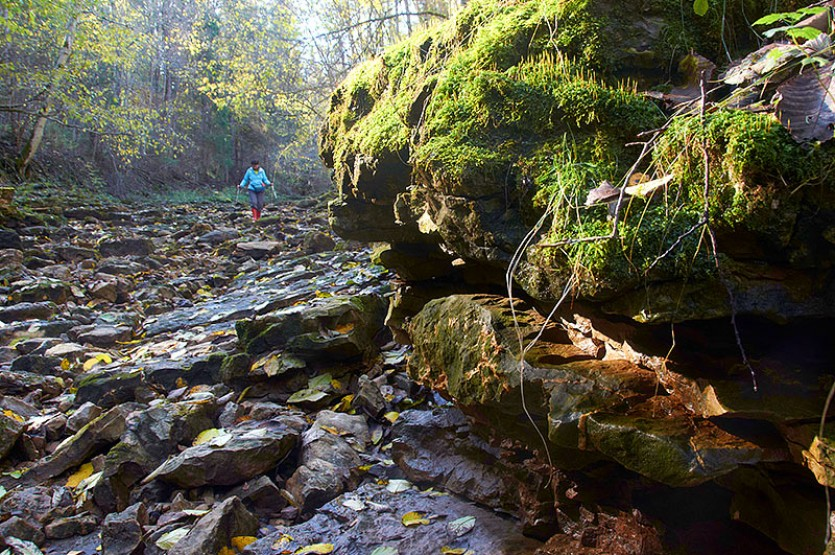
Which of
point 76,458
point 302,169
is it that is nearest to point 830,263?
point 76,458

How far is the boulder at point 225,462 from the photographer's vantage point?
3520 mm

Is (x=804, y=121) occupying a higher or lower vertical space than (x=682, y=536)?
higher

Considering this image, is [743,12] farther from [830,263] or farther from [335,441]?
[335,441]

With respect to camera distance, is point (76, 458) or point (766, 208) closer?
point (766, 208)

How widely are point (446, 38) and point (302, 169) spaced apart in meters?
24.6

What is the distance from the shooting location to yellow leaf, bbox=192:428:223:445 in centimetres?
404

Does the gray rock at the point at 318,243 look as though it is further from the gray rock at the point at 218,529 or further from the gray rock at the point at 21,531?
the gray rock at the point at 218,529

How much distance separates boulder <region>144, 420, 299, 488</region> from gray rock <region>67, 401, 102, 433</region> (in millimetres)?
1281

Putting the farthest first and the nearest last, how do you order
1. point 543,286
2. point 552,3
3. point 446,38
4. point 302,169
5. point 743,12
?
1. point 302,169
2. point 446,38
3. point 552,3
4. point 743,12
5. point 543,286

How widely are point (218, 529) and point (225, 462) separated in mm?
611

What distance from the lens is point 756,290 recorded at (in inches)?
73.1

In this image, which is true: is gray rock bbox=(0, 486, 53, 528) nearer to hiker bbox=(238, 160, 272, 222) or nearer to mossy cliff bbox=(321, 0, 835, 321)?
mossy cliff bbox=(321, 0, 835, 321)

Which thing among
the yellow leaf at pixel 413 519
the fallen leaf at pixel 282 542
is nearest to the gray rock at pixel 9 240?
the fallen leaf at pixel 282 542

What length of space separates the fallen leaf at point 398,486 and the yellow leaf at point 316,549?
58cm
